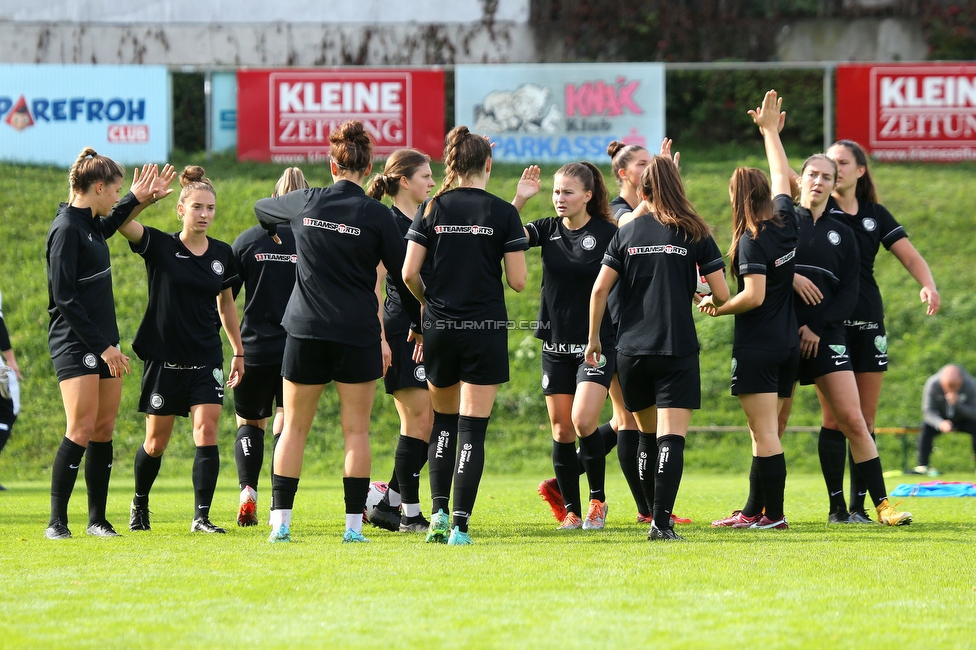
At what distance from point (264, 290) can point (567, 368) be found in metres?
2.07

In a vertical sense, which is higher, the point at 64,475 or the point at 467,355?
the point at 467,355

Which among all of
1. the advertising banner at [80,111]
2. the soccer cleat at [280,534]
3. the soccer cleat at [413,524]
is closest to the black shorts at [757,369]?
→ the soccer cleat at [413,524]

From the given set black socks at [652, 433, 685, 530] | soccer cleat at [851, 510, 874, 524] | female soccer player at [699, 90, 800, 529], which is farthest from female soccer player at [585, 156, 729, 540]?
soccer cleat at [851, 510, 874, 524]

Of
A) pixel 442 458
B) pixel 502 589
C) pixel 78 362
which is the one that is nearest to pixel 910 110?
pixel 442 458

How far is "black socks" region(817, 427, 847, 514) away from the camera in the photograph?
7.36m

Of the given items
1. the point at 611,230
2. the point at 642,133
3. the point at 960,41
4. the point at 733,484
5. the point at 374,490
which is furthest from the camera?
the point at 960,41

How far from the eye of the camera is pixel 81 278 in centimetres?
648

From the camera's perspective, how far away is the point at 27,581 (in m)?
4.84

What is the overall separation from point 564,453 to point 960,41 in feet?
69.9

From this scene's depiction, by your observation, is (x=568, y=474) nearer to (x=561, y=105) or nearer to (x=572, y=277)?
(x=572, y=277)

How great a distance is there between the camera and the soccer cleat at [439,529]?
6035 mm

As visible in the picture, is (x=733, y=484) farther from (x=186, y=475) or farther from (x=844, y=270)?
(x=186, y=475)

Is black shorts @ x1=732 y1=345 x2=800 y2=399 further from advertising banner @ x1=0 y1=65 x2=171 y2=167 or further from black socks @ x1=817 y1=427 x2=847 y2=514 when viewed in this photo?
advertising banner @ x1=0 y1=65 x2=171 y2=167

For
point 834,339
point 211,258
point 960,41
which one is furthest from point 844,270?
point 960,41
